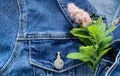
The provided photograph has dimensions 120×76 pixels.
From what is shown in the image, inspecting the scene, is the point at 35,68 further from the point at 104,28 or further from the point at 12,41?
the point at 104,28

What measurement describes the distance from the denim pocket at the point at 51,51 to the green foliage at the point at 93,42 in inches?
1.7

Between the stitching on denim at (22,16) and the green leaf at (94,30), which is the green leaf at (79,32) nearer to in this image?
the green leaf at (94,30)

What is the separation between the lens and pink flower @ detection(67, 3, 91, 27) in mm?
1084

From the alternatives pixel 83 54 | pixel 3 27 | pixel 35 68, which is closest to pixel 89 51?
pixel 83 54

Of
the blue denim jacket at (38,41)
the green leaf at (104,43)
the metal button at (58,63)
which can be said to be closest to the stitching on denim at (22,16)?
the blue denim jacket at (38,41)

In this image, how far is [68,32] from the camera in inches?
44.1

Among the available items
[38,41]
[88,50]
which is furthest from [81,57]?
[38,41]

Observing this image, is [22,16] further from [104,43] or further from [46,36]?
[104,43]

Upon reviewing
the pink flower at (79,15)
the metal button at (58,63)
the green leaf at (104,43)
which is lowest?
the metal button at (58,63)

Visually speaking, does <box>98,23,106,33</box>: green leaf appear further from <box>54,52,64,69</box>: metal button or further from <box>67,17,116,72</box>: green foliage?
<box>54,52,64,69</box>: metal button

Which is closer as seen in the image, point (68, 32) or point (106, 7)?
point (68, 32)

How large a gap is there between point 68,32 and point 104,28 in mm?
118

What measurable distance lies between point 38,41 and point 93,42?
17 centimetres

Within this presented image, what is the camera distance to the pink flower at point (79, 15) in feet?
3.56
